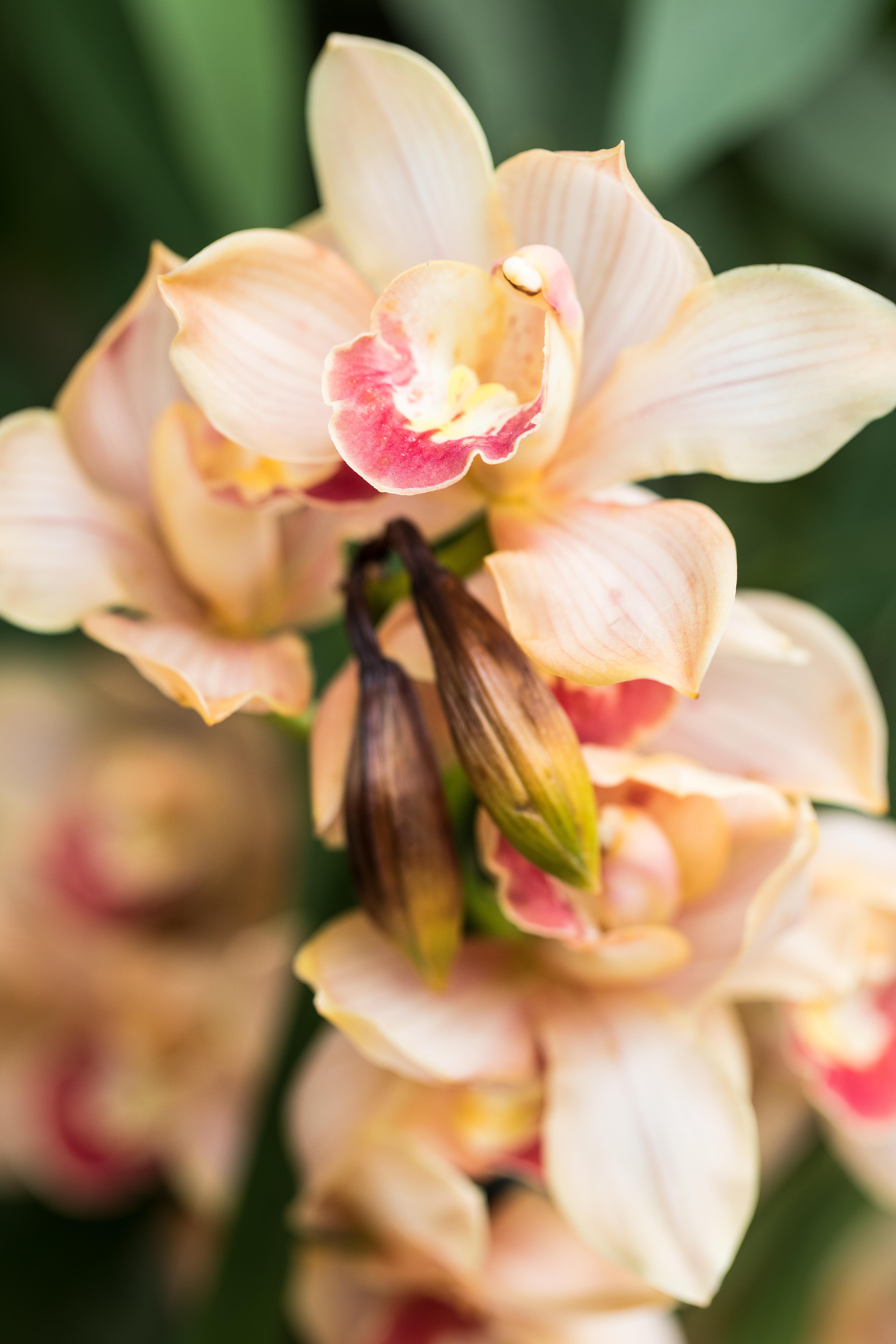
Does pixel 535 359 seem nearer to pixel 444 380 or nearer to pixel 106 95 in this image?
pixel 444 380

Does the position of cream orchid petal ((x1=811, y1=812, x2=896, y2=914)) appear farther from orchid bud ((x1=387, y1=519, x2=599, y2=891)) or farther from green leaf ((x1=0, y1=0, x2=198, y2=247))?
green leaf ((x1=0, y1=0, x2=198, y2=247))

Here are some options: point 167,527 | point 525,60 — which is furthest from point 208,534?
point 525,60

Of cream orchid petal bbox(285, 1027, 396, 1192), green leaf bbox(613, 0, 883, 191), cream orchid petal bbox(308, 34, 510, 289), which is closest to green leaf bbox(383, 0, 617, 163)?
green leaf bbox(613, 0, 883, 191)

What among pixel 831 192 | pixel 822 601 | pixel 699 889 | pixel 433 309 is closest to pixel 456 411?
pixel 433 309

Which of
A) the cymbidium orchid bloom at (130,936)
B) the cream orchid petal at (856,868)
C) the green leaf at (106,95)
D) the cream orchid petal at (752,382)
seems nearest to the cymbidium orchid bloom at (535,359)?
the cream orchid petal at (752,382)

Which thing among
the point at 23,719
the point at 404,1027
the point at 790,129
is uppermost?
the point at 790,129

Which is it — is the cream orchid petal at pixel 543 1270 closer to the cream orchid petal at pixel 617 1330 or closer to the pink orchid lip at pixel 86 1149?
the cream orchid petal at pixel 617 1330

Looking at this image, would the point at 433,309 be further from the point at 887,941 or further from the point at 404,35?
the point at 404,35
